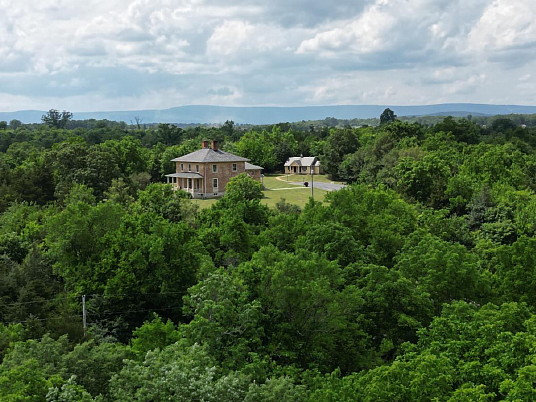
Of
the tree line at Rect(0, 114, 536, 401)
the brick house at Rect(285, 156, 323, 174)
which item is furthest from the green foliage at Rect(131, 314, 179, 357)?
the brick house at Rect(285, 156, 323, 174)

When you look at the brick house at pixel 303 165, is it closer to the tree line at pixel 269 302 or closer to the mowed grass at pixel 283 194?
the mowed grass at pixel 283 194

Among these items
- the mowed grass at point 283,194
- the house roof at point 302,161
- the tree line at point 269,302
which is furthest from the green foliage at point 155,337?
the house roof at point 302,161

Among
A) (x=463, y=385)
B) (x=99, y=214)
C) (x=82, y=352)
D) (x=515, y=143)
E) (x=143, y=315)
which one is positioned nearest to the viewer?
(x=463, y=385)

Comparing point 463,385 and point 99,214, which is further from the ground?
point 99,214

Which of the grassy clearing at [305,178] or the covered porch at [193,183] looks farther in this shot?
the grassy clearing at [305,178]

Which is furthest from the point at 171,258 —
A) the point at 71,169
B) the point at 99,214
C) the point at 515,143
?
the point at 515,143

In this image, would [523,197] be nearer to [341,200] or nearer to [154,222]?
[341,200]
